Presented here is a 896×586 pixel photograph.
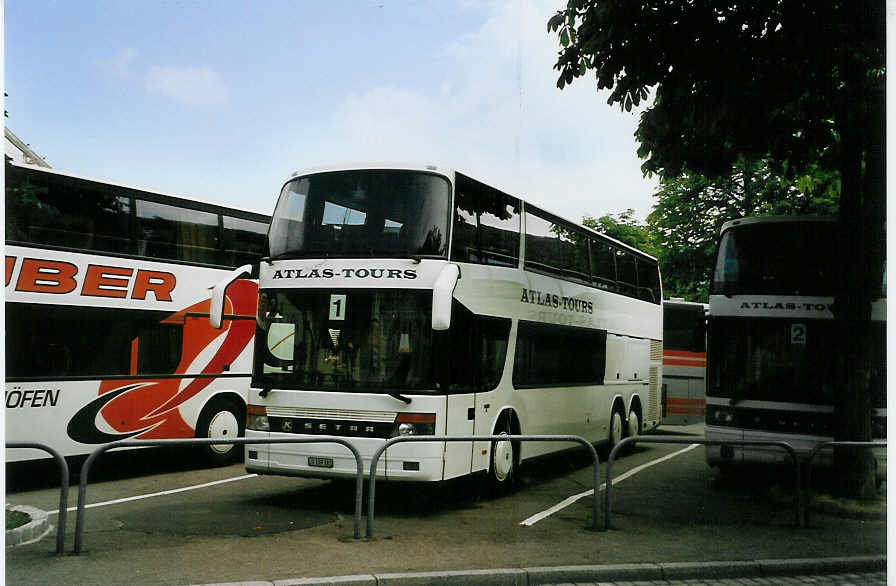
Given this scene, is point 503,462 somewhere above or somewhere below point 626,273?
below

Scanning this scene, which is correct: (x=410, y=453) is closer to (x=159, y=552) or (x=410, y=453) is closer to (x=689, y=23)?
(x=159, y=552)

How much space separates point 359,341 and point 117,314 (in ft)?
12.5

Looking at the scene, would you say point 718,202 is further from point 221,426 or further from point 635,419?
point 221,426

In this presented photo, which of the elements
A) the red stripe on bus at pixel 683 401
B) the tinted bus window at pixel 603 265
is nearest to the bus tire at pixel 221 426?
the tinted bus window at pixel 603 265

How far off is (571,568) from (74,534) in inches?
152

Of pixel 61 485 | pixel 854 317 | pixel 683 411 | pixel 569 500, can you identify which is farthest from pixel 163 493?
pixel 683 411

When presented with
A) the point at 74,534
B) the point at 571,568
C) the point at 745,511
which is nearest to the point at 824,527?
the point at 745,511

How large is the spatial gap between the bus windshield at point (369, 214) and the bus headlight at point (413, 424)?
5.52ft

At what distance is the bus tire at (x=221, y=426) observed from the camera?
12570mm

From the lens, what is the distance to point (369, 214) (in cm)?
945

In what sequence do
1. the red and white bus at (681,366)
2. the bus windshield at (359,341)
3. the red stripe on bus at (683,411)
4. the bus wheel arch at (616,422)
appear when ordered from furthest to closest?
the red and white bus at (681,366)
the red stripe on bus at (683,411)
the bus wheel arch at (616,422)
the bus windshield at (359,341)

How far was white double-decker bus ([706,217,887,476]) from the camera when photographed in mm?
10352

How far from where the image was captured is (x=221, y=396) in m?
13.1

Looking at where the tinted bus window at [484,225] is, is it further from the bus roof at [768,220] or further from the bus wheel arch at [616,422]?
the bus wheel arch at [616,422]
